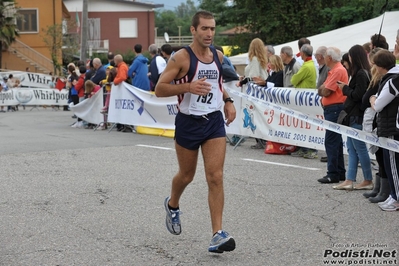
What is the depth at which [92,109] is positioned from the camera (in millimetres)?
19109

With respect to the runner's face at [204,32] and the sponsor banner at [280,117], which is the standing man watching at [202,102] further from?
the sponsor banner at [280,117]

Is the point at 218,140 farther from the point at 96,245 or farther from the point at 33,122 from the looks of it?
the point at 33,122

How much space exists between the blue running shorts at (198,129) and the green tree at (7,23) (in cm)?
4658

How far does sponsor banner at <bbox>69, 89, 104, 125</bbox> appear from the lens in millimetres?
18797

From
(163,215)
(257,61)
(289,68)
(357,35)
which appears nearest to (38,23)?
(357,35)

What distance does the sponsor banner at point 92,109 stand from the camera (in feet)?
61.7

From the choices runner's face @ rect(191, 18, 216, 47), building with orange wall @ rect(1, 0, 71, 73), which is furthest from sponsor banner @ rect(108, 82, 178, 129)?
building with orange wall @ rect(1, 0, 71, 73)

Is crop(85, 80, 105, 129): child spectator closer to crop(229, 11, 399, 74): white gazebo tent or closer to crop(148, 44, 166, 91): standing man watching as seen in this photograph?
crop(148, 44, 166, 91): standing man watching

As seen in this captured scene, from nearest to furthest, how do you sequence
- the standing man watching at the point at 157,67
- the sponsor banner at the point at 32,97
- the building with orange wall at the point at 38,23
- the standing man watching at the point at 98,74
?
the standing man watching at the point at 157,67 → the standing man watching at the point at 98,74 → the sponsor banner at the point at 32,97 → the building with orange wall at the point at 38,23

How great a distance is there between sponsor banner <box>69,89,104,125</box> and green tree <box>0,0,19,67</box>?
109ft

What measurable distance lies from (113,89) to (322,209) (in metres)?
10.7

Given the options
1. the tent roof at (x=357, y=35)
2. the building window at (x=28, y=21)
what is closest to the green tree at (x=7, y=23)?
the building window at (x=28, y=21)

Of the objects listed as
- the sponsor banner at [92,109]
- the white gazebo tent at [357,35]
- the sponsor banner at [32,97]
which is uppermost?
the white gazebo tent at [357,35]

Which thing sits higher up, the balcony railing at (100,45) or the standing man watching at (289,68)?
the standing man watching at (289,68)
